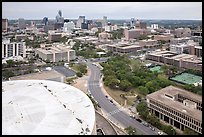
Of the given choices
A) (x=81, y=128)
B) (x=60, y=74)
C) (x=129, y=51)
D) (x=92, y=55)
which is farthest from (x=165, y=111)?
(x=129, y=51)

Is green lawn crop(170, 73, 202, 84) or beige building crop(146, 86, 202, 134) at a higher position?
green lawn crop(170, 73, 202, 84)

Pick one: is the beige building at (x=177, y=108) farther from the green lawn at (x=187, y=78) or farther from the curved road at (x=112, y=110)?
the green lawn at (x=187, y=78)

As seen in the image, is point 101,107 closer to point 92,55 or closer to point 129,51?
point 92,55

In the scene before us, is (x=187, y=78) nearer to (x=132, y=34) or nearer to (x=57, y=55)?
(x=57, y=55)

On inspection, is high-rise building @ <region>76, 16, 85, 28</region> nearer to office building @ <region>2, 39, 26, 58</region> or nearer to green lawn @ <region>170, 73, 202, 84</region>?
office building @ <region>2, 39, 26, 58</region>

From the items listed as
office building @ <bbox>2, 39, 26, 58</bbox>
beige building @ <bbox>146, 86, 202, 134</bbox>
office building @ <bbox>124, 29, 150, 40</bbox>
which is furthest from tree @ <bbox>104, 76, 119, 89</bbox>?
office building @ <bbox>124, 29, 150, 40</bbox>
